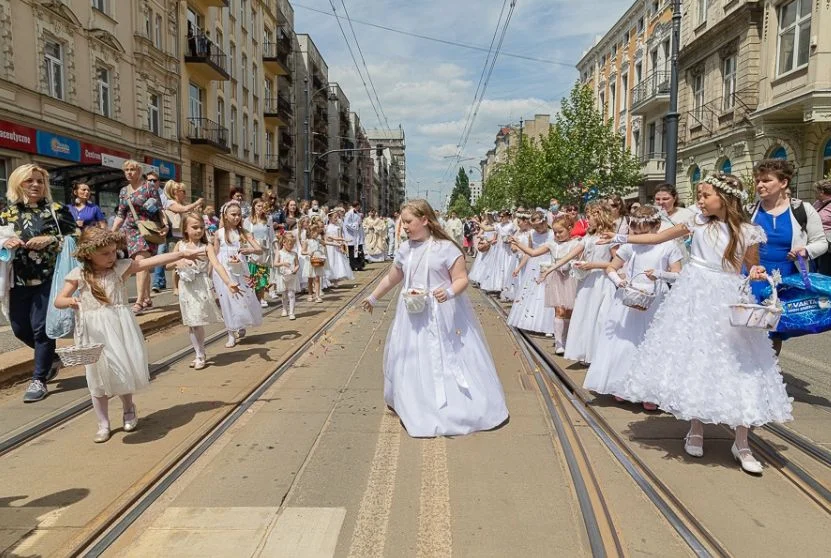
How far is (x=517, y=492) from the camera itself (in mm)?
3449

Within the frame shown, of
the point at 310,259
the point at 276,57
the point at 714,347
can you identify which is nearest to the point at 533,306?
the point at 714,347

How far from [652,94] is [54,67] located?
27666mm

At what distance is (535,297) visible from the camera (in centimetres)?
877

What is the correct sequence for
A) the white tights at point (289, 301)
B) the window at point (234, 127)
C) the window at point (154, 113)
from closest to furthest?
1. the white tights at point (289, 301)
2. the window at point (154, 113)
3. the window at point (234, 127)

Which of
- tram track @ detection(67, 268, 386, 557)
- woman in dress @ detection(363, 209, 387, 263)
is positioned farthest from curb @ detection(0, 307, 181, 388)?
woman in dress @ detection(363, 209, 387, 263)

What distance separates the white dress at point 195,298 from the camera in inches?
257

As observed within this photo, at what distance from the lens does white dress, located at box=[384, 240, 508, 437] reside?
14.7 ft

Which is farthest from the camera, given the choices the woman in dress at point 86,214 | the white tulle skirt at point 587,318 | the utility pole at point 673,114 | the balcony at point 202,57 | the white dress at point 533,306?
the balcony at point 202,57

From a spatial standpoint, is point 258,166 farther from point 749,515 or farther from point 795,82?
point 749,515

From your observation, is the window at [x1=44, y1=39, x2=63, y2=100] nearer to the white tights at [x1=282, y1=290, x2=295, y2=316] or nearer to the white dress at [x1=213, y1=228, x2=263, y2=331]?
the white tights at [x1=282, y1=290, x2=295, y2=316]

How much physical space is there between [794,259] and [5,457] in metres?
5.92

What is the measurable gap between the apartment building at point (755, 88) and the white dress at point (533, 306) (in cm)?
1498

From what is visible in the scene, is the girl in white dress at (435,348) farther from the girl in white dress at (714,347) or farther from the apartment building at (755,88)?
the apartment building at (755,88)

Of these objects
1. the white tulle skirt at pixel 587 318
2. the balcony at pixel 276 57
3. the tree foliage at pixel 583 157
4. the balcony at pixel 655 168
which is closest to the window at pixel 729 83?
the tree foliage at pixel 583 157
